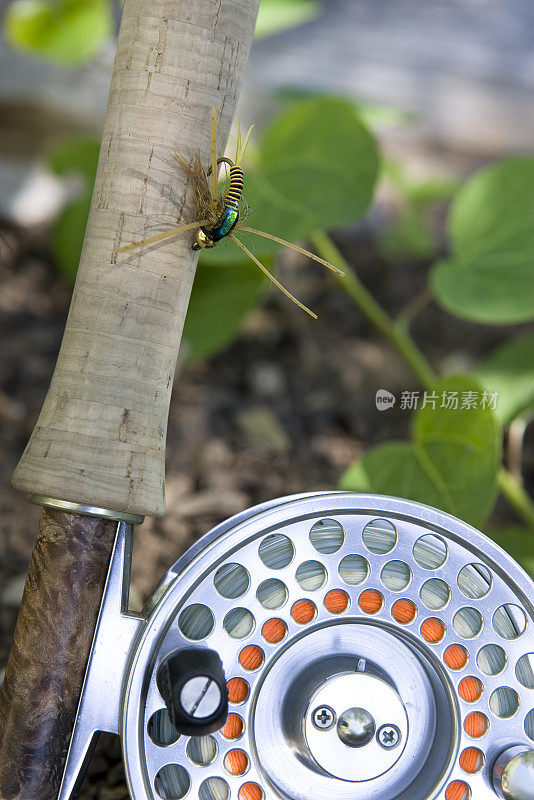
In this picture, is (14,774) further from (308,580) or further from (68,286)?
(68,286)

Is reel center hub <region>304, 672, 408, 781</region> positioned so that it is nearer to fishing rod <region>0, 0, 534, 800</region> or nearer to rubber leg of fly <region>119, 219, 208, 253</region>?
fishing rod <region>0, 0, 534, 800</region>

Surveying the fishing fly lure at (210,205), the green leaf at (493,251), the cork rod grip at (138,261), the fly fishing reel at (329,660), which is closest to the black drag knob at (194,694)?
the fly fishing reel at (329,660)

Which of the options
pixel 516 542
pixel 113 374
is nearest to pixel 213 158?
pixel 113 374

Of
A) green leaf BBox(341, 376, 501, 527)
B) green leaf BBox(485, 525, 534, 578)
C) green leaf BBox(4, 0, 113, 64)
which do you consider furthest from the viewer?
green leaf BBox(4, 0, 113, 64)

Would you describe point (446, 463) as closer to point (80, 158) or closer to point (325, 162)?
point (325, 162)

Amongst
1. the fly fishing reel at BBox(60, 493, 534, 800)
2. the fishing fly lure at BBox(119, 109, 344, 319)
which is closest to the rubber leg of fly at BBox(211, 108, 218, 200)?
the fishing fly lure at BBox(119, 109, 344, 319)

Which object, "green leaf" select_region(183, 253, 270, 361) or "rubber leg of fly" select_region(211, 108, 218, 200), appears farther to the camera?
"green leaf" select_region(183, 253, 270, 361)

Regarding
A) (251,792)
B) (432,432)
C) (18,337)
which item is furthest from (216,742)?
(18,337)
